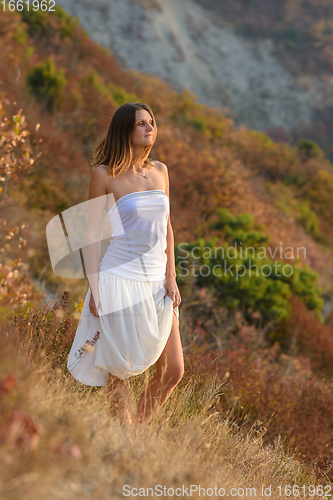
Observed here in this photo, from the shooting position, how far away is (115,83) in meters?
14.2

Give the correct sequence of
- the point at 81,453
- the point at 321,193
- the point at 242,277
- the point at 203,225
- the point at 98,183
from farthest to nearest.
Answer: the point at 321,193
the point at 203,225
the point at 242,277
the point at 98,183
the point at 81,453

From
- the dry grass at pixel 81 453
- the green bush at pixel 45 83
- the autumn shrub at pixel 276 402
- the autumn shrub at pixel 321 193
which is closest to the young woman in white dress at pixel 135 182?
the dry grass at pixel 81 453

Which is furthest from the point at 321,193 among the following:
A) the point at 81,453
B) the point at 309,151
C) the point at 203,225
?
the point at 81,453

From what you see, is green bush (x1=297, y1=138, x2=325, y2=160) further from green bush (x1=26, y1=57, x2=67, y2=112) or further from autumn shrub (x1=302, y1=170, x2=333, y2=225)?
green bush (x1=26, y1=57, x2=67, y2=112)

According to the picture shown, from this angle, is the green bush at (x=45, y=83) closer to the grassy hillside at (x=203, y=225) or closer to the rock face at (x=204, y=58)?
the grassy hillside at (x=203, y=225)

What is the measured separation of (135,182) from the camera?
2537 millimetres

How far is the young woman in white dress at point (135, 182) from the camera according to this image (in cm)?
241

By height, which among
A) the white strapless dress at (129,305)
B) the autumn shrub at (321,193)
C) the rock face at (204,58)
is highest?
the rock face at (204,58)

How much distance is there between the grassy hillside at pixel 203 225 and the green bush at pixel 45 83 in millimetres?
26

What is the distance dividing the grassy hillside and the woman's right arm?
549 mm

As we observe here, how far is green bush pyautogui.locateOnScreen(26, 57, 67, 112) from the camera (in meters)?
9.95

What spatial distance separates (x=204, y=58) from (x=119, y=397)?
90.1ft

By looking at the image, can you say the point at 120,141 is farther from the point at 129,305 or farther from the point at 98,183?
the point at 129,305

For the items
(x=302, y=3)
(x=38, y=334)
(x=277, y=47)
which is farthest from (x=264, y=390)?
(x=302, y=3)
